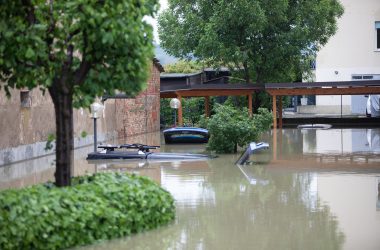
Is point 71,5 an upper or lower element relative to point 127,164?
upper

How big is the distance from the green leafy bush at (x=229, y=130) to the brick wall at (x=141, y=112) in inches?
461

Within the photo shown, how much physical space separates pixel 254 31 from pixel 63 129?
89.2 feet

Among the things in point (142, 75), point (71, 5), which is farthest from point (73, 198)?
point (71, 5)

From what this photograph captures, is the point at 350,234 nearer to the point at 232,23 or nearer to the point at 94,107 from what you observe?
the point at 94,107

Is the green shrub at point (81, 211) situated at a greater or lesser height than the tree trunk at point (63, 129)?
lesser

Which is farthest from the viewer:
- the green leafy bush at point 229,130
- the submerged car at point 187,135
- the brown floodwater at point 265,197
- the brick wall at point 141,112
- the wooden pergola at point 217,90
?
the wooden pergola at point 217,90

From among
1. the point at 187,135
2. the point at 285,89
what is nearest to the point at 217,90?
the point at 285,89

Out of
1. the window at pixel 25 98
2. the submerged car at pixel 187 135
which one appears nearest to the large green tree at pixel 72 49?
the window at pixel 25 98

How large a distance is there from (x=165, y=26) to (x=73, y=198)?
31769 millimetres

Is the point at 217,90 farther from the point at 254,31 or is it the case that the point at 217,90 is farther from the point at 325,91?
the point at 325,91

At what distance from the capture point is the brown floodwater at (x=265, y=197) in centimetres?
877

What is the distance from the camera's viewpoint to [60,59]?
28.7ft

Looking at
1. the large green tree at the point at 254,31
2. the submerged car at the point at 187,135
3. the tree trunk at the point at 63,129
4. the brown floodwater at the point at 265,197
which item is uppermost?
the large green tree at the point at 254,31

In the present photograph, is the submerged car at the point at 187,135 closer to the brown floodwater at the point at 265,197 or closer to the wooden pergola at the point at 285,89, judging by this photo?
the brown floodwater at the point at 265,197
